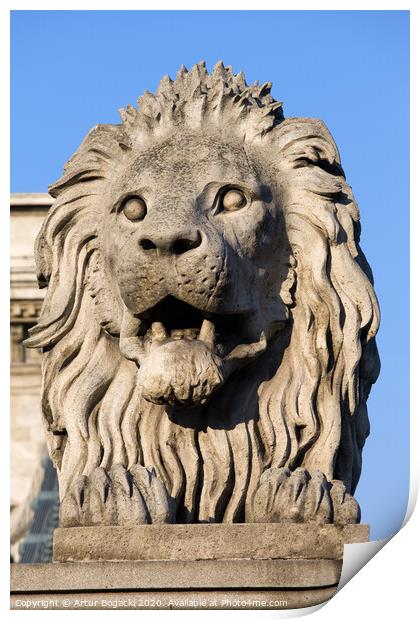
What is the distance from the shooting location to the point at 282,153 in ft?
34.3

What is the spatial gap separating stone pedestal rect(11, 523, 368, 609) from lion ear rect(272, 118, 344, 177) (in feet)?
5.74

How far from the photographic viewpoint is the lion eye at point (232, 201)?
33.3ft

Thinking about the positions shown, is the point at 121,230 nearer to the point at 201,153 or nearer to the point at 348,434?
the point at 201,153

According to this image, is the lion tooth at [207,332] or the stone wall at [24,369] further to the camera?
the stone wall at [24,369]

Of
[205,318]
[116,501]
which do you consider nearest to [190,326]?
[205,318]

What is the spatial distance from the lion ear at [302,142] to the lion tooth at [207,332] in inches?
35.3

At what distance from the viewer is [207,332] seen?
33.0 ft

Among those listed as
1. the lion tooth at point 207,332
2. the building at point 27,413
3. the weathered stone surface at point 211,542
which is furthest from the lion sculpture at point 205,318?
the building at point 27,413

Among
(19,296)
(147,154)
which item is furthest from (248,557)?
(19,296)

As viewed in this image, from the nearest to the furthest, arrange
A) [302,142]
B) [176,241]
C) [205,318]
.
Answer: [176,241] → [205,318] → [302,142]

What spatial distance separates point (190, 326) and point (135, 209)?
1.89 feet

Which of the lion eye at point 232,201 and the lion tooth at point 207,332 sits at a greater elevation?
the lion eye at point 232,201

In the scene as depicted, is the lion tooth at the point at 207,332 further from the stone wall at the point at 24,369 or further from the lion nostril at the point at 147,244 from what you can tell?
the stone wall at the point at 24,369

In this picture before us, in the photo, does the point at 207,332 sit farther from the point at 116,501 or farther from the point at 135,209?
the point at 116,501
